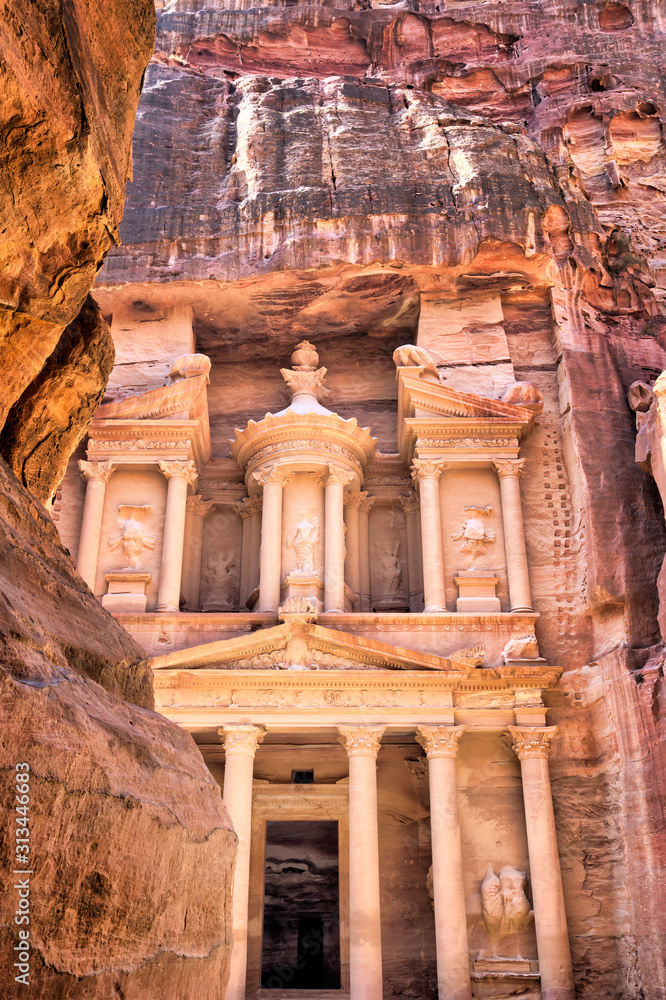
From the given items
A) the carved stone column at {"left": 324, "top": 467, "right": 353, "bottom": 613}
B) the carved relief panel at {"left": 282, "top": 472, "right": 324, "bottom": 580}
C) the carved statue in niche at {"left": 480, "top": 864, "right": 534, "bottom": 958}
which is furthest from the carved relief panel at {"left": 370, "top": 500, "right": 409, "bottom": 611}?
the carved statue in niche at {"left": 480, "top": 864, "right": 534, "bottom": 958}

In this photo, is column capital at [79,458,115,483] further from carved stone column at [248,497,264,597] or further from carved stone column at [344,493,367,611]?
carved stone column at [344,493,367,611]

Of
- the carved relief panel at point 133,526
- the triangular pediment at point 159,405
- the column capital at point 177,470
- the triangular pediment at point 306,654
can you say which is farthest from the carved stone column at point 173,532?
the triangular pediment at point 306,654

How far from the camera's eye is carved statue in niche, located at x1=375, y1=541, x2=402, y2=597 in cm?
2027

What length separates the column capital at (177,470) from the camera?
19.3 meters

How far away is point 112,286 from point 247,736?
432 inches

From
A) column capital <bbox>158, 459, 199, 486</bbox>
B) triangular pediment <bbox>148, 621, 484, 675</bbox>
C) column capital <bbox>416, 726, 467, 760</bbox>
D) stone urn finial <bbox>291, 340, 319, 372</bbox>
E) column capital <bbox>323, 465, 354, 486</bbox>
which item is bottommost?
column capital <bbox>416, 726, 467, 760</bbox>

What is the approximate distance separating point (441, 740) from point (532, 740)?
162 cm

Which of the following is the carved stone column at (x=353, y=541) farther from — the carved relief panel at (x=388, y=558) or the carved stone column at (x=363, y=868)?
the carved stone column at (x=363, y=868)

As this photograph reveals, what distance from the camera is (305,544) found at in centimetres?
1870

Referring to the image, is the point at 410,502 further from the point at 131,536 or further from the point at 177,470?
the point at 131,536

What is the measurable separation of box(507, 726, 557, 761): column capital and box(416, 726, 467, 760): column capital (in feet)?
3.50

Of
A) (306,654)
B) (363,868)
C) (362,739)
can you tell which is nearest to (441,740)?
(362,739)

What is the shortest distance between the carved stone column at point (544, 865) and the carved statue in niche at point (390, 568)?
487 centimetres

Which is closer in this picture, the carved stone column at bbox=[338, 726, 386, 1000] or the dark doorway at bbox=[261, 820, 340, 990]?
the carved stone column at bbox=[338, 726, 386, 1000]
